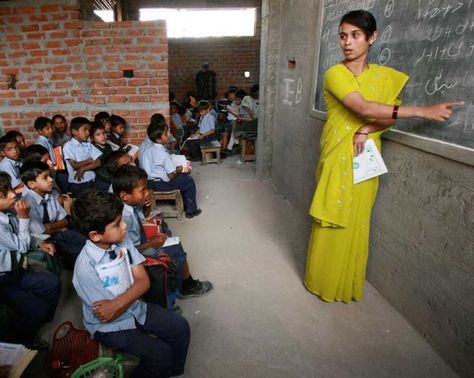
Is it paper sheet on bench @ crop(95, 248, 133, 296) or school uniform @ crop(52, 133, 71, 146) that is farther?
school uniform @ crop(52, 133, 71, 146)

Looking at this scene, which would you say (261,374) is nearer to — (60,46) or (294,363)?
(294,363)

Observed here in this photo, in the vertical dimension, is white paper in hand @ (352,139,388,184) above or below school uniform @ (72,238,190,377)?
above

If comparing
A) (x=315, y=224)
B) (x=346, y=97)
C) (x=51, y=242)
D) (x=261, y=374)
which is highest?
(x=346, y=97)

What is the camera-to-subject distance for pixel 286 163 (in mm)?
4617

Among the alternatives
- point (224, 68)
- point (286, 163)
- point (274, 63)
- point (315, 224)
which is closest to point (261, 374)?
point (315, 224)

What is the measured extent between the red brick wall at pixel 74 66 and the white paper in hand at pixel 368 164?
119 inches

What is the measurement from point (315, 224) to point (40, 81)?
3.88 m

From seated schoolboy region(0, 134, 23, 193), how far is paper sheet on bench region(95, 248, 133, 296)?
2167mm

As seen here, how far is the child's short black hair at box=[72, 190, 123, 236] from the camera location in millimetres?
1585

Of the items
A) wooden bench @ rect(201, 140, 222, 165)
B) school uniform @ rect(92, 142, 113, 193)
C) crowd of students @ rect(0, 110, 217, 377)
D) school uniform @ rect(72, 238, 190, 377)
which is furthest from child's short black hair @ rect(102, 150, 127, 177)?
wooden bench @ rect(201, 140, 222, 165)

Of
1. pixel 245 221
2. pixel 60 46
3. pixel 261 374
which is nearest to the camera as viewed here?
pixel 261 374

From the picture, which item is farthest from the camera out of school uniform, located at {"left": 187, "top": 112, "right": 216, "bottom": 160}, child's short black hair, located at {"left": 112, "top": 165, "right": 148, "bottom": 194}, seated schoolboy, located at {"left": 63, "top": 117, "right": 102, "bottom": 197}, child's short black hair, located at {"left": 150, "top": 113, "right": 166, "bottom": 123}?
school uniform, located at {"left": 187, "top": 112, "right": 216, "bottom": 160}

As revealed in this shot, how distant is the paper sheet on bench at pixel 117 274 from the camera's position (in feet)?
5.19

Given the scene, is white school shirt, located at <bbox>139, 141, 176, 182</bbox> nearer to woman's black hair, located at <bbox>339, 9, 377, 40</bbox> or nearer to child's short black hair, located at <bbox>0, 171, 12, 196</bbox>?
child's short black hair, located at <bbox>0, 171, 12, 196</bbox>
